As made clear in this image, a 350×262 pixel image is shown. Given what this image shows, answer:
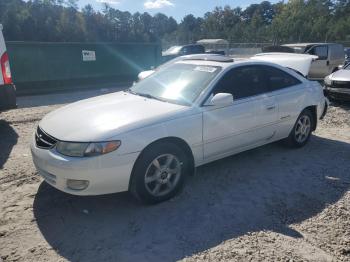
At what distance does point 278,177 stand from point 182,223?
174cm

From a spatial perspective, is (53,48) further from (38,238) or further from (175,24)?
(175,24)

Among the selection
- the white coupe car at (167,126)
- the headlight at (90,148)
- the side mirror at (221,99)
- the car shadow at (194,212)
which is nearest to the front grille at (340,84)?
the white coupe car at (167,126)

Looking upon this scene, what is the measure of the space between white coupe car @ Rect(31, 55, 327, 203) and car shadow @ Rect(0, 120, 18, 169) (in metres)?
1.56

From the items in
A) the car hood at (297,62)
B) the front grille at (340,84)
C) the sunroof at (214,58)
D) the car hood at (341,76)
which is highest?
the sunroof at (214,58)

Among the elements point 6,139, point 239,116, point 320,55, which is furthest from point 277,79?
point 320,55

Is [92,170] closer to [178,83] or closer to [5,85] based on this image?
[178,83]

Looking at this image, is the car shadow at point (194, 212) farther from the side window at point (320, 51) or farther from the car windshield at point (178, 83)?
the side window at point (320, 51)

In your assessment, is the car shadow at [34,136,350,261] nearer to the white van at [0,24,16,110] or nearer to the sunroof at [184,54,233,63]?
the sunroof at [184,54,233,63]

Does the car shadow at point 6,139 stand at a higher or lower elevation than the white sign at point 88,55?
lower

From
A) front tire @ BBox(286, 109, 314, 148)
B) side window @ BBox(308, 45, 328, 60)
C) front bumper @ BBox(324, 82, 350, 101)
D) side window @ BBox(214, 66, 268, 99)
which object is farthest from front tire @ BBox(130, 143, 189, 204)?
side window @ BBox(308, 45, 328, 60)

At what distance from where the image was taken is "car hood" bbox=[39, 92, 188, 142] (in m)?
3.54

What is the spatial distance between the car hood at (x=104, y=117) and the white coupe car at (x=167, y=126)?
0.03 feet

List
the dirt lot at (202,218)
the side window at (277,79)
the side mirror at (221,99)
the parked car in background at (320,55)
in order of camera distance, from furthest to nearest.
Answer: the parked car in background at (320,55) < the side window at (277,79) < the side mirror at (221,99) < the dirt lot at (202,218)

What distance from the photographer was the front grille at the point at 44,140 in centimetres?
365
